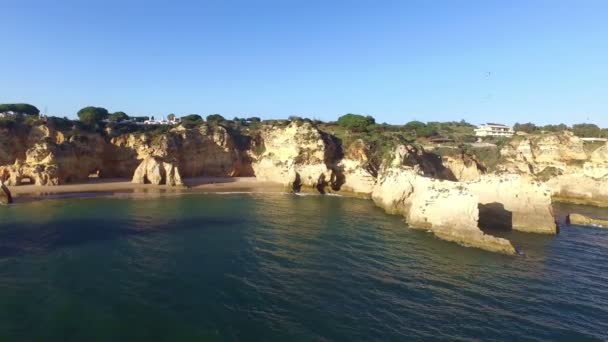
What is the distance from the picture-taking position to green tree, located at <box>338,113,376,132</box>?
71.2m

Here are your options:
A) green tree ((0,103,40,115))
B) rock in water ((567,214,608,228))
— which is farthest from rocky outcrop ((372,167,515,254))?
green tree ((0,103,40,115))

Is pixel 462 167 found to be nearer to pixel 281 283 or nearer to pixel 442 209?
pixel 442 209

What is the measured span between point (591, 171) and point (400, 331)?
53302mm

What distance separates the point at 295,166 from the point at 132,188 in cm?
2271

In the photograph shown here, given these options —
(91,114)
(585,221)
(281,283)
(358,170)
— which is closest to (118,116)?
(91,114)

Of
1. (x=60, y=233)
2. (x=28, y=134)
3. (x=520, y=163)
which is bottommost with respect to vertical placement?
(x=60, y=233)

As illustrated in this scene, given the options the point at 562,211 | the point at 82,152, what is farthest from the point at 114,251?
the point at 562,211

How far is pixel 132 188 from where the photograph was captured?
50.6 metres

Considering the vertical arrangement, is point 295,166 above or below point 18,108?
below

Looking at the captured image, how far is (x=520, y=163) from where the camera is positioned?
59.3 m

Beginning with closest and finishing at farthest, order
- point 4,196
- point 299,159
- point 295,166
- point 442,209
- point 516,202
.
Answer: point 442,209, point 516,202, point 4,196, point 295,166, point 299,159

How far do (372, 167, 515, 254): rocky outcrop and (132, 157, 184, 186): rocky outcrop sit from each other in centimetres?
3074

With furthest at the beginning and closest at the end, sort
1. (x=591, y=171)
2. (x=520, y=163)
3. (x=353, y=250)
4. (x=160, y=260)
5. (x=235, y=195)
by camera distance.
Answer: (x=520, y=163)
(x=591, y=171)
(x=235, y=195)
(x=353, y=250)
(x=160, y=260)

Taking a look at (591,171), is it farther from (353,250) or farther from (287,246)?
(287,246)
